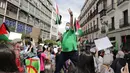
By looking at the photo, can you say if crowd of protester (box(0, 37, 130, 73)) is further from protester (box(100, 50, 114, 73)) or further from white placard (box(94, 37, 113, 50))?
white placard (box(94, 37, 113, 50))

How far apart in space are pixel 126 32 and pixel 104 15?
8.60m

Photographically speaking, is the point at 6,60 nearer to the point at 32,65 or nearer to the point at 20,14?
the point at 32,65

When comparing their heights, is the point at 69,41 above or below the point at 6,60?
above

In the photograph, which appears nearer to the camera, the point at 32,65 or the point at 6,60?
the point at 6,60

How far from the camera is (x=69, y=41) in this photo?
4625 mm

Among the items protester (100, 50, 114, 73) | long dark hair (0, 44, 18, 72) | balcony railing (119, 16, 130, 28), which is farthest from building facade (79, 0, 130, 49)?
long dark hair (0, 44, 18, 72)

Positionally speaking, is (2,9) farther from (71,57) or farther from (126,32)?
(71,57)

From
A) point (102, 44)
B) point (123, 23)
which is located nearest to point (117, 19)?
point (123, 23)

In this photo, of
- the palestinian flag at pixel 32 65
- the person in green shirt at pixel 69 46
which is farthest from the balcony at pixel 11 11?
the person in green shirt at pixel 69 46

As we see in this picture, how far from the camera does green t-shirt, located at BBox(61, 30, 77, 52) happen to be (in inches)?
179

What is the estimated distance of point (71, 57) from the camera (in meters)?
4.61

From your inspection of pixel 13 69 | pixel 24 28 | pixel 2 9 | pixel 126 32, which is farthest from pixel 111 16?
pixel 13 69

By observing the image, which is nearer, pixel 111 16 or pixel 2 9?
pixel 111 16

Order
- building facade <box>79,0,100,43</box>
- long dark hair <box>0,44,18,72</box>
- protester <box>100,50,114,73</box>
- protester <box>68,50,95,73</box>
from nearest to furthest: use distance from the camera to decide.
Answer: long dark hair <box>0,44,18,72</box>
protester <box>68,50,95,73</box>
protester <box>100,50,114,73</box>
building facade <box>79,0,100,43</box>
